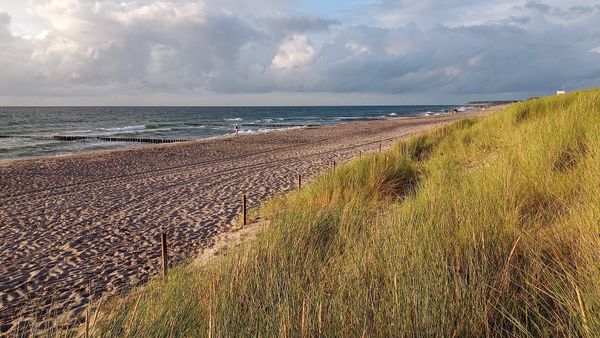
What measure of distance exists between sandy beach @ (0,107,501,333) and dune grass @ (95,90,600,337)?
943mm

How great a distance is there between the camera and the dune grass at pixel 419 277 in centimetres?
223

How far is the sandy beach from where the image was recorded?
6.01m

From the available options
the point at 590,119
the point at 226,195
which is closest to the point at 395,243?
the point at 590,119

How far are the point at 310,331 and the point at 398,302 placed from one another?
0.50m

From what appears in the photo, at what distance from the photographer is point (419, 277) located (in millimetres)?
2498

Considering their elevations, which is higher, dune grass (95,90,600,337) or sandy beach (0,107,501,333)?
dune grass (95,90,600,337)

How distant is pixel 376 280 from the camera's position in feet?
8.50

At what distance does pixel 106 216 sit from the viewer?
9977 millimetres

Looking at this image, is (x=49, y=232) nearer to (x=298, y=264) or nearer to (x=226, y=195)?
(x=226, y=195)

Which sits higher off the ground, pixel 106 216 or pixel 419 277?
pixel 419 277

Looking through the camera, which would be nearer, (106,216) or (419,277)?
(419,277)

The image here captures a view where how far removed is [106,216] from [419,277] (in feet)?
30.0

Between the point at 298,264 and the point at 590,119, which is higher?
the point at 590,119

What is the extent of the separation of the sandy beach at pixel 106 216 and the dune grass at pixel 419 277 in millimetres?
943
